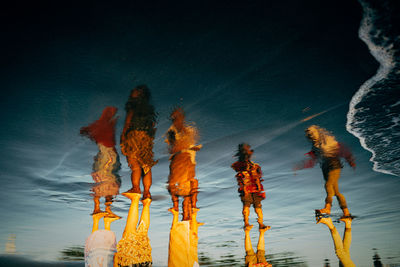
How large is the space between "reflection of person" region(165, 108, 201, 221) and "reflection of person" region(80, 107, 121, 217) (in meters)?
1.14

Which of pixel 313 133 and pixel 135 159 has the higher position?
pixel 313 133

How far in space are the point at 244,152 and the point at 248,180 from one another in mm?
2061

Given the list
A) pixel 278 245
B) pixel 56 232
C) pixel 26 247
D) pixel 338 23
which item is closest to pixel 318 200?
pixel 278 245

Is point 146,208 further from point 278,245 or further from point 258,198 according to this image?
point 278,245

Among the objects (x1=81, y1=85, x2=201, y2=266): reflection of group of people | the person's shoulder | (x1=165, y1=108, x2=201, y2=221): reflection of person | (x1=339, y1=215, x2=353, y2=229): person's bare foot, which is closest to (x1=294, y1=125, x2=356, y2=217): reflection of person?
(x1=339, y1=215, x2=353, y2=229): person's bare foot

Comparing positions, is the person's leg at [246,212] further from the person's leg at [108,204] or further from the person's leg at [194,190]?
the person's leg at [108,204]

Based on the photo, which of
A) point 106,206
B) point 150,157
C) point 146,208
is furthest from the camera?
point 106,206

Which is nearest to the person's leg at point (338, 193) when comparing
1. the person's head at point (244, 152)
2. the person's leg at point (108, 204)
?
the person's head at point (244, 152)

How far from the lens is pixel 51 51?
2779 mm

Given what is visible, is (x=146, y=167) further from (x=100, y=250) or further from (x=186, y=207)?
(x=186, y=207)

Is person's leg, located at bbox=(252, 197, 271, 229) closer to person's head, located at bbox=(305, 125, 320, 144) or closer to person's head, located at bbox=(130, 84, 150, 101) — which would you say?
person's head, located at bbox=(305, 125, 320, 144)

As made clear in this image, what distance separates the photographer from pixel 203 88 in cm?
354

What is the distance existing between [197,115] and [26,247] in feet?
40.5

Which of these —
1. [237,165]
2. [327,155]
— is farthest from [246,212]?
[327,155]
